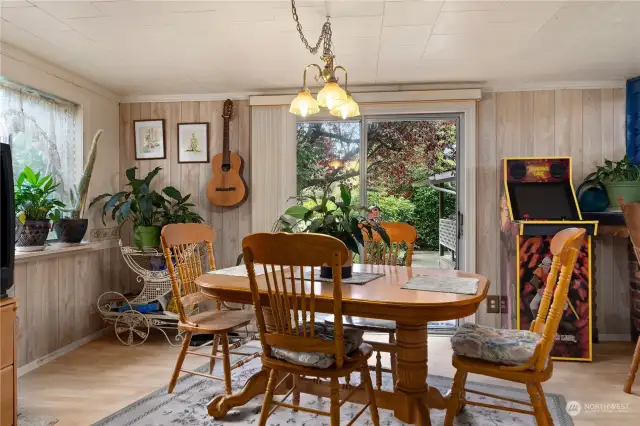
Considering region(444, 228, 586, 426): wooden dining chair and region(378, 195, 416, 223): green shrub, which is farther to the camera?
region(378, 195, 416, 223): green shrub

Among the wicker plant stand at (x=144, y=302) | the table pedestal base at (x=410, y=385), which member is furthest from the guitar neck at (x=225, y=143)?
the table pedestal base at (x=410, y=385)

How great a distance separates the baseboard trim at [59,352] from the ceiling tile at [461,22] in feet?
11.4

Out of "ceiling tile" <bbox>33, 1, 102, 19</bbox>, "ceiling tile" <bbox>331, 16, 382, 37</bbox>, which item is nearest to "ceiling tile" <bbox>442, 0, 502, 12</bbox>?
"ceiling tile" <bbox>331, 16, 382, 37</bbox>

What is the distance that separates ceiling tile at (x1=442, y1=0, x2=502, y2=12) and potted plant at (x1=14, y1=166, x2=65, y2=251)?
2831 millimetres

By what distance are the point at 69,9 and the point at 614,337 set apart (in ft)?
15.0

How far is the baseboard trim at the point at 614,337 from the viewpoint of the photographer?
3711mm

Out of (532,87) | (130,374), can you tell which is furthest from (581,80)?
(130,374)

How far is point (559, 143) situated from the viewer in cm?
378

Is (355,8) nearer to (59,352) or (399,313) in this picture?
(399,313)

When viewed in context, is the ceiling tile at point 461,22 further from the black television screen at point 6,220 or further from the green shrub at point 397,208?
the black television screen at point 6,220

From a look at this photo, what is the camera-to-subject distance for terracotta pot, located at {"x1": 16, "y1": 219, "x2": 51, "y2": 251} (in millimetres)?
3016

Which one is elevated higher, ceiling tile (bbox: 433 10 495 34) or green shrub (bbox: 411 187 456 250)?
ceiling tile (bbox: 433 10 495 34)

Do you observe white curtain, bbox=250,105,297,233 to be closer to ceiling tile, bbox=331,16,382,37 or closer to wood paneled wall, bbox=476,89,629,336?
ceiling tile, bbox=331,16,382,37

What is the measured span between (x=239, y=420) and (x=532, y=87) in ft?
11.3
